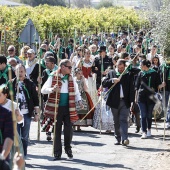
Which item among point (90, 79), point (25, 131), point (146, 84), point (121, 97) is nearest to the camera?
point (25, 131)

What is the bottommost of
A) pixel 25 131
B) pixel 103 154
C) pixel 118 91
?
pixel 103 154

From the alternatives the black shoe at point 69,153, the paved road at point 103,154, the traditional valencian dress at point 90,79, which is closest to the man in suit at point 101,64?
the traditional valencian dress at point 90,79

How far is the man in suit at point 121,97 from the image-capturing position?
1552cm

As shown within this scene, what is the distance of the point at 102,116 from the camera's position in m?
17.8

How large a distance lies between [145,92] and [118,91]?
4.81 ft

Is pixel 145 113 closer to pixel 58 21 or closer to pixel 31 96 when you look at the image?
pixel 31 96

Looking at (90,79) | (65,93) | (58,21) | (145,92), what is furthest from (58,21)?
(65,93)

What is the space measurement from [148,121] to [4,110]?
8562 millimetres

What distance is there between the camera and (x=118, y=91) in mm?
15578

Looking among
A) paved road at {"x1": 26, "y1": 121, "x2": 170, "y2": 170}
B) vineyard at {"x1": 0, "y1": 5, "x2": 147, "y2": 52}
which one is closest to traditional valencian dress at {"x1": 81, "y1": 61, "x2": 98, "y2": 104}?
paved road at {"x1": 26, "y1": 121, "x2": 170, "y2": 170}

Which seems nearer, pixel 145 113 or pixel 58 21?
pixel 145 113

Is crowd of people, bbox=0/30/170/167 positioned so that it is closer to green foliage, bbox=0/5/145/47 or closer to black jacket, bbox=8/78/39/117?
black jacket, bbox=8/78/39/117

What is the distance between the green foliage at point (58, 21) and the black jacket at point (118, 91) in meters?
10.8

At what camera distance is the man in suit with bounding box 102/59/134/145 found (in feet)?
50.9
